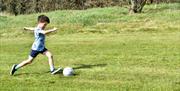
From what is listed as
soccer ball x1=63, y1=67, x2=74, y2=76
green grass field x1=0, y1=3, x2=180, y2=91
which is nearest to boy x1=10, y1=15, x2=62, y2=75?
green grass field x1=0, y1=3, x2=180, y2=91

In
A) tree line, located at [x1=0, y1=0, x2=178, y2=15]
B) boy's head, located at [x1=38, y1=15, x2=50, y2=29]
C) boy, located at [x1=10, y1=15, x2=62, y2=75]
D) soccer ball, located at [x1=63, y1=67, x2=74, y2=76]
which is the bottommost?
tree line, located at [x1=0, y1=0, x2=178, y2=15]

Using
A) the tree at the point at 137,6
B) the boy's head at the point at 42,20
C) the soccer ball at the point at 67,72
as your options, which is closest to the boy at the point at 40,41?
the boy's head at the point at 42,20

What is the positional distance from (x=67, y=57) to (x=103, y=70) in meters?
3.46

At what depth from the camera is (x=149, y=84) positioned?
471 inches

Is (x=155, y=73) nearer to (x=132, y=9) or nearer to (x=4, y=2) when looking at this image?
(x=132, y=9)

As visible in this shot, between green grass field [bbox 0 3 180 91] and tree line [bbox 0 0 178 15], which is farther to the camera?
tree line [bbox 0 0 178 15]

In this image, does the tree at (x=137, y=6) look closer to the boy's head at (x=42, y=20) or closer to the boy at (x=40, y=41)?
the boy at (x=40, y=41)

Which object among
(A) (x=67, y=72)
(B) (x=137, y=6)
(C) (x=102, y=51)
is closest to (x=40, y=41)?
(A) (x=67, y=72)

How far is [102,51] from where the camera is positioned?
61.8ft

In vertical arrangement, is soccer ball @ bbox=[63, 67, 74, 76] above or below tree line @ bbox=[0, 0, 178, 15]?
above

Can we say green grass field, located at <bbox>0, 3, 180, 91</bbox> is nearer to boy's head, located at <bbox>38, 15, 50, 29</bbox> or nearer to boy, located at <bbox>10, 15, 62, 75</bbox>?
boy, located at <bbox>10, 15, 62, 75</bbox>

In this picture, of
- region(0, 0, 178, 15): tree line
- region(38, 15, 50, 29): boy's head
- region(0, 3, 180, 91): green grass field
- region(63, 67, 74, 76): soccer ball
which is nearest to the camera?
region(0, 3, 180, 91): green grass field

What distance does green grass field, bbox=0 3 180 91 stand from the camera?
12.4m

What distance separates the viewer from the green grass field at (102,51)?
12398mm
